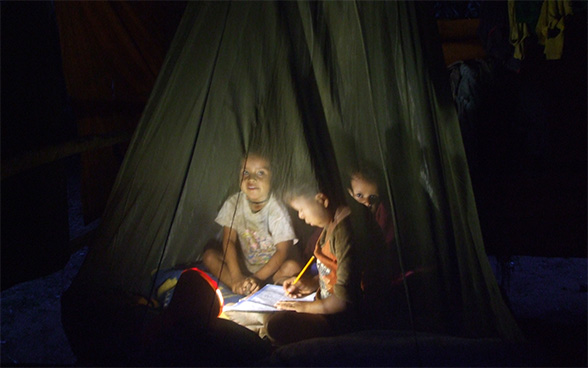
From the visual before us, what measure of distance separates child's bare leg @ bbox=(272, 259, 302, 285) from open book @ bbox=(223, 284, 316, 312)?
1.6 inches

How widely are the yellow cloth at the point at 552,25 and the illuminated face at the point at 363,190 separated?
1711mm

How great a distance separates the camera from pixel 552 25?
283 centimetres

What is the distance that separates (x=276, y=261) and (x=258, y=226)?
0.51ft

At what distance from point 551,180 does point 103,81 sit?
2.81 m

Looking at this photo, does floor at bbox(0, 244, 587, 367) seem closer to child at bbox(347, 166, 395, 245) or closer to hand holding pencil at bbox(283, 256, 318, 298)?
child at bbox(347, 166, 395, 245)

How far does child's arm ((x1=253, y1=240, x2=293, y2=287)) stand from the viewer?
197 cm

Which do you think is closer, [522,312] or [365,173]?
[365,173]

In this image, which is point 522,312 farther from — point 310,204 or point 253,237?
point 253,237

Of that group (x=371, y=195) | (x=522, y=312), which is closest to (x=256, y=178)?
(x=371, y=195)

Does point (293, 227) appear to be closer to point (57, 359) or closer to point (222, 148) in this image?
point (222, 148)

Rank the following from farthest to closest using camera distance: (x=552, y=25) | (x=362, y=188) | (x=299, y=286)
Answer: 1. (x=552, y=25)
2. (x=299, y=286)
3. (x=362, y=188)

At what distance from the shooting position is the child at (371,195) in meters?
1.88

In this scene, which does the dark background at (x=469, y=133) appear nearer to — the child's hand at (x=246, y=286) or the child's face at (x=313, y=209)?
the child's hand at (x=246, y=286)

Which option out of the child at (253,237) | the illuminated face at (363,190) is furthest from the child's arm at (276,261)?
the illuminated face at (363,190)
